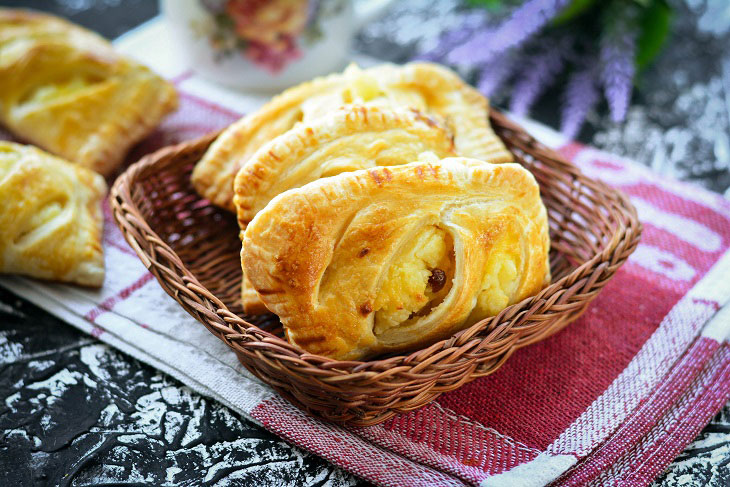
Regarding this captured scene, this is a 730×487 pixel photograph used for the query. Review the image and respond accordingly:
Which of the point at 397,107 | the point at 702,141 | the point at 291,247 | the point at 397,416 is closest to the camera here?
the point at 291,247

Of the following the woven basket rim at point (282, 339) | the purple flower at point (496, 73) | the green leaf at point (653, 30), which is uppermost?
the green leaf at point (653, 30)

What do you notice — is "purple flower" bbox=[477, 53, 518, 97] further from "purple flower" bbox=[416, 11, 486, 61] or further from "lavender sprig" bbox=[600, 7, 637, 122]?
"lavender sprig" bbox=[600, 7, 637, 122]

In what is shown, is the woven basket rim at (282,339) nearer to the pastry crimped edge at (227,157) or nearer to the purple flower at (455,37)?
the pastry crimped edge at (227,157)

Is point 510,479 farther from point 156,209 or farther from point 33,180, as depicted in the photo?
point 33,180

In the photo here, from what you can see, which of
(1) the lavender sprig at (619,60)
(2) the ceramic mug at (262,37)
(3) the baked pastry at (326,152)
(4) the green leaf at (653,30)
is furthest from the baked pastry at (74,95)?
(4) the green leaf at (653,30)

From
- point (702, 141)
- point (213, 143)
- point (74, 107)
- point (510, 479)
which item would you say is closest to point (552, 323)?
point (510, 479)

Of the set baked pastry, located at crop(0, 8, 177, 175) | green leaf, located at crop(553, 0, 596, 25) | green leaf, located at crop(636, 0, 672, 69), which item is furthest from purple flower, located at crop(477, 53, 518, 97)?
baked pastry, located at crop(0, 8, 177, 175)

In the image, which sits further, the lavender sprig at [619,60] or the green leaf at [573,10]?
the green leaf at [573,10]
